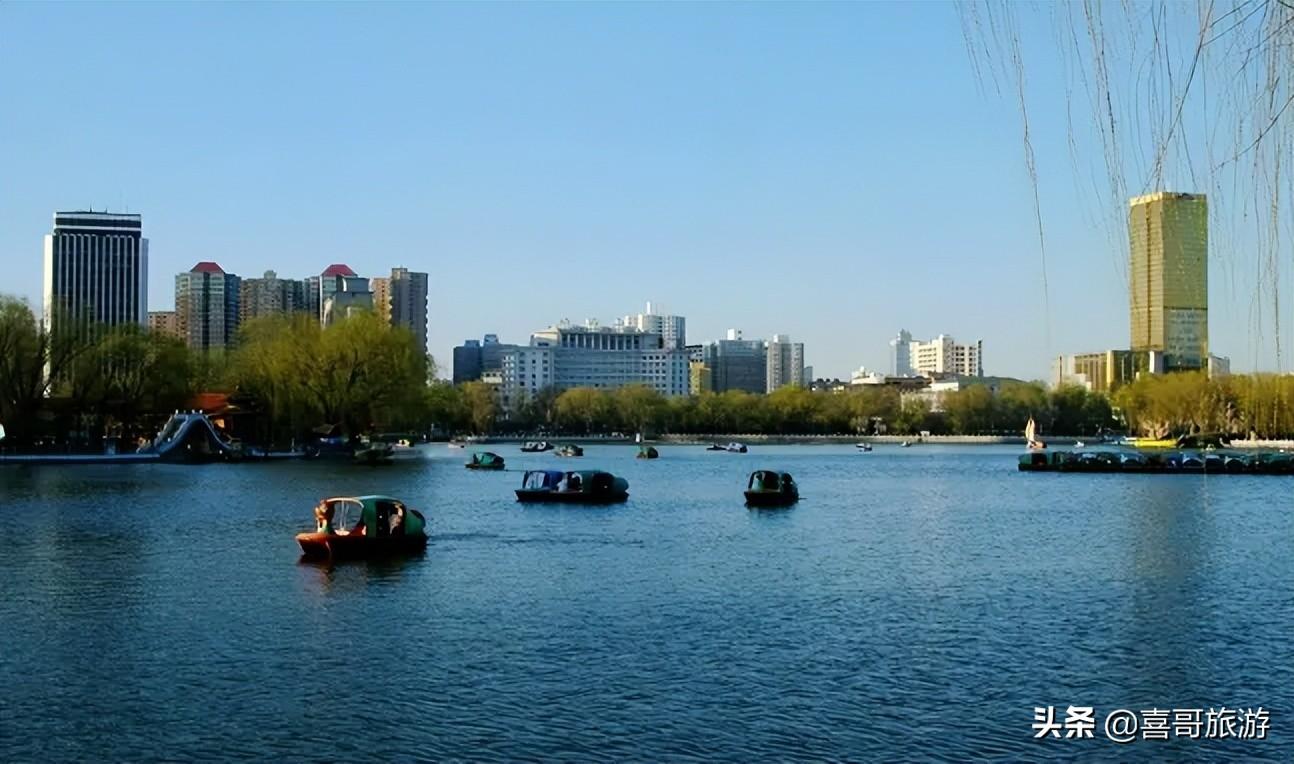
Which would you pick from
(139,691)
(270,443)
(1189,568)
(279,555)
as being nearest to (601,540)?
(279,555)

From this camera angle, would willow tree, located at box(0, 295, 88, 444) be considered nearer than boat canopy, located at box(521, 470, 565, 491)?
No

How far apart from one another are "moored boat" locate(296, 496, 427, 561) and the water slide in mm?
55950

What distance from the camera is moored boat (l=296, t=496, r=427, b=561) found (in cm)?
3597

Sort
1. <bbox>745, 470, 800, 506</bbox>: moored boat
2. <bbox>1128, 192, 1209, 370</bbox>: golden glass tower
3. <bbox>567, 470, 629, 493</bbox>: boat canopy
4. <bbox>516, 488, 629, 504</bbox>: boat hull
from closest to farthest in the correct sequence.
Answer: <bbox>1128, 192, 1209, 370</bbox>: golden glass tower → <bbox>745, 470, 800, 506</bbox>: moored boat → <bbox>516, 488, 629, 504</bbox>: boat hull → <bbox>567, 470, 629, 493</bbox>: boat canopy

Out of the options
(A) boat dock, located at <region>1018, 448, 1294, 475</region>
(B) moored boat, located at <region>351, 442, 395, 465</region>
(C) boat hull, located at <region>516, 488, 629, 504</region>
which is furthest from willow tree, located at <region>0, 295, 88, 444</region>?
(A) boat dock, located at <region>1018, 448, 1294, 475</region>

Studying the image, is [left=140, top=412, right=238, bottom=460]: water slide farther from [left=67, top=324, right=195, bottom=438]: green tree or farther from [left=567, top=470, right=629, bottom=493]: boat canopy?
[left=567, top=470, right=629, bottom=493]: boat canopy

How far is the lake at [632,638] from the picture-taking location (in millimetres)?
17750

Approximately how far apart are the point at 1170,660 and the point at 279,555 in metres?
23.4

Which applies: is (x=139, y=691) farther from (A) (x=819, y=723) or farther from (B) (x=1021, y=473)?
(B) (x=1021, y=473)

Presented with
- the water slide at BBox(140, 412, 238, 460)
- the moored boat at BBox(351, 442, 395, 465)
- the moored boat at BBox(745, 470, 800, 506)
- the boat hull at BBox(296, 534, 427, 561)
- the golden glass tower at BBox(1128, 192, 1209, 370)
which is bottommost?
the boat hull at BBox(296, 534, 427, 561)

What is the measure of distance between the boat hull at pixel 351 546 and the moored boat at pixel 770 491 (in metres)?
23.0

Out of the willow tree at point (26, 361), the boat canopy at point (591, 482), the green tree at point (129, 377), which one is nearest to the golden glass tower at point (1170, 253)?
the boat canopy at point (591, 482)

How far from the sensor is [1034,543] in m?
41.7

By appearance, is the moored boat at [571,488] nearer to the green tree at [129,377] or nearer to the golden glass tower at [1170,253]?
the green tree at [129,377]
